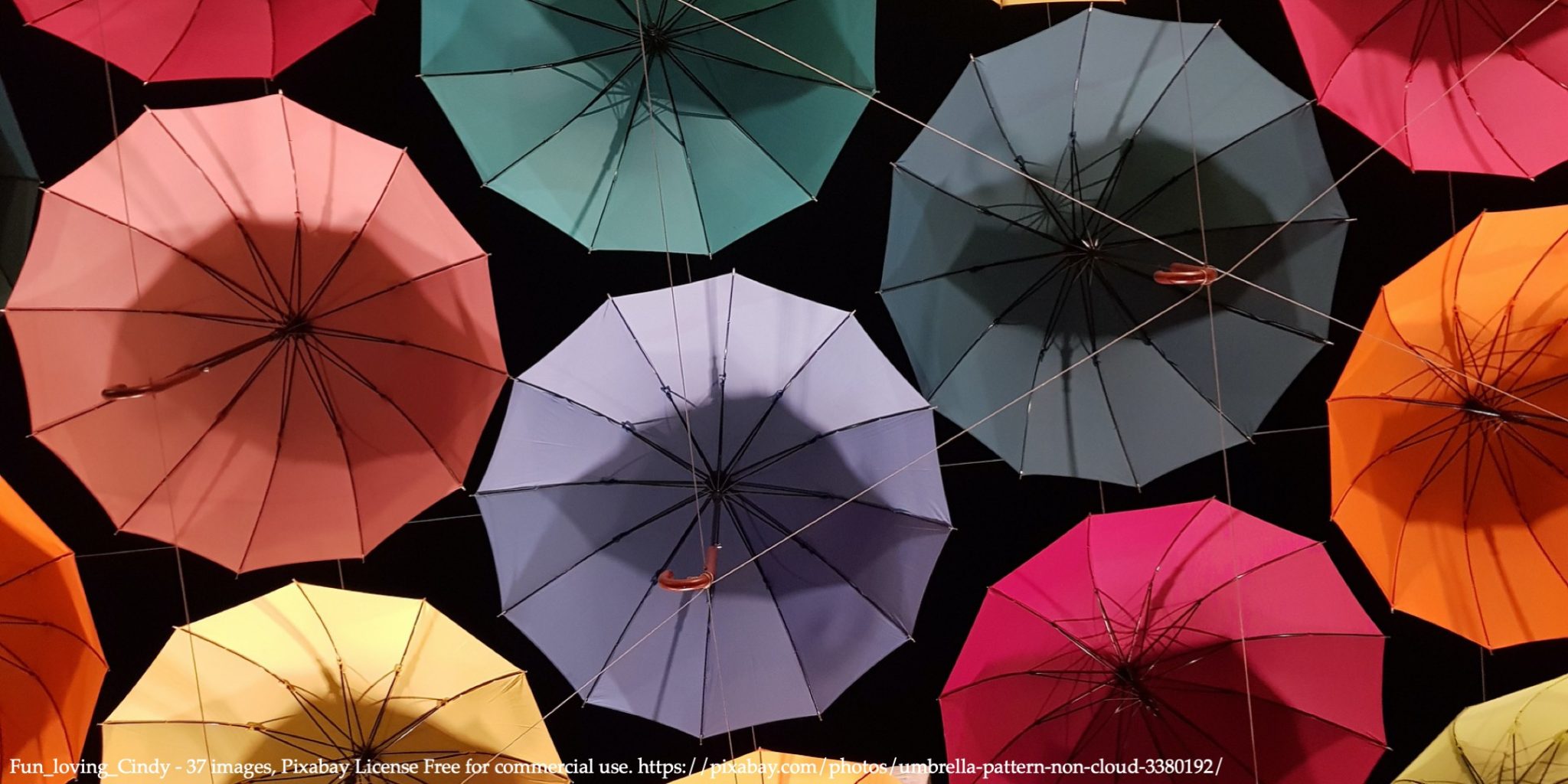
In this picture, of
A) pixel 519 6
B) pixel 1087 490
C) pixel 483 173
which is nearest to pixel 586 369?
pixel 483 173

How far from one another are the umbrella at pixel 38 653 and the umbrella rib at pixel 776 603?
2835 millimetres

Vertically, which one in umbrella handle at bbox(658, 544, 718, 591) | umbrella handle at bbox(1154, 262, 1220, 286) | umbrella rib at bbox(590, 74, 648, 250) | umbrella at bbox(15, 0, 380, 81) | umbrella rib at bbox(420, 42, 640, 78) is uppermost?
umbrella at bbox(15, 0, 380, 81)

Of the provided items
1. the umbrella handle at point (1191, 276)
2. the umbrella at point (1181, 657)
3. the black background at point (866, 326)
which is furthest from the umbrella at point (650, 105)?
the umbrella at point (1181, 657)

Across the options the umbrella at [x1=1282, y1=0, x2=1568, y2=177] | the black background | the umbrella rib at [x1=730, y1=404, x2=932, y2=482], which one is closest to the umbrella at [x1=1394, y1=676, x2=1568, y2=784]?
the black background

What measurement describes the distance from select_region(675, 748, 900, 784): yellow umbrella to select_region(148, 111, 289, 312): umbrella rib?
109 inches

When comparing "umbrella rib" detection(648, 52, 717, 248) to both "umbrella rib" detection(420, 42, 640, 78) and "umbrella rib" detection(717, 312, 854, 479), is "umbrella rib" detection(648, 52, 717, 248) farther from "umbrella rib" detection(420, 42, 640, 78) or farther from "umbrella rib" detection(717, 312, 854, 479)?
"umbrella rib" detection(717, 312, 854, 479)

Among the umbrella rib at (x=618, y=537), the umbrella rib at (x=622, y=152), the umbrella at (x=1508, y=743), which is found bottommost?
the umbrella at (x=1508, y=743)

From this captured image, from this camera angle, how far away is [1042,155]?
4363mm

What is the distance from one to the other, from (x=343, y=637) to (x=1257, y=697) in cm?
416

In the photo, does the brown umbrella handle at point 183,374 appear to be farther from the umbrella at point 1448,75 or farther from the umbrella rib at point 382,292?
the umbrella at point 1448,75

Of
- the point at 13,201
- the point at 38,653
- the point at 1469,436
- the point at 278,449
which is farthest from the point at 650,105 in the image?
the point at 1469,436

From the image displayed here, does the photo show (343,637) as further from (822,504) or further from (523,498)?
(822,504)

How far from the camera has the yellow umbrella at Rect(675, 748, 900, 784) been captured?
451 cm

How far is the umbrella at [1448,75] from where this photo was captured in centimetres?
439
